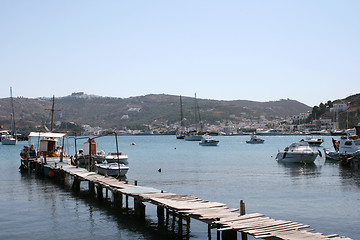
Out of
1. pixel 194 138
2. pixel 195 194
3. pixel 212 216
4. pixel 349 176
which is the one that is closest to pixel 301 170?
pixel 349 176

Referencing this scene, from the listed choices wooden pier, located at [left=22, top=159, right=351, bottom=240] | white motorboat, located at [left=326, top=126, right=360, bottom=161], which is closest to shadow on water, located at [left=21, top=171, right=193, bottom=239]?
wooden pier, located at [left=22, top=159, right=351, bottom=240]

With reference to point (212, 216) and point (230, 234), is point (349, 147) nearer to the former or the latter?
point (212, 216)

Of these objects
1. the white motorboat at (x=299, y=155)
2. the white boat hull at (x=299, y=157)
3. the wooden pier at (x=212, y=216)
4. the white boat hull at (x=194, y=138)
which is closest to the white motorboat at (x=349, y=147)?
the white motorboat at (x=299, y=155)

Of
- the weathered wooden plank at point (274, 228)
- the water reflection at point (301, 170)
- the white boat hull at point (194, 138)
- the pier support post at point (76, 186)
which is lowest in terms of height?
the water reflection at point (301, 170)

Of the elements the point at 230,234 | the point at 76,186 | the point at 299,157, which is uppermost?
the point at 299,157

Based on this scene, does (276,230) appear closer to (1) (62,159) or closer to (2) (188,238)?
(2) (188,238)

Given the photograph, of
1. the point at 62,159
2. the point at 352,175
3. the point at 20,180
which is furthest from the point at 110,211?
the point at 352,175

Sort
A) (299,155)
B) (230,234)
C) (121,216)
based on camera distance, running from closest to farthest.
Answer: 1. (230,234)
2. (121,216)
3. (299,155)

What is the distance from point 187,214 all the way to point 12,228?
11.2 metres

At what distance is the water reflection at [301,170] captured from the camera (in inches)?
2055

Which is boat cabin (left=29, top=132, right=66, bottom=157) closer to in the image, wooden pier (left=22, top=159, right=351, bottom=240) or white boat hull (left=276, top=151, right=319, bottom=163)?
wooden pier (left=22, top=159, right=351, bottom=240)

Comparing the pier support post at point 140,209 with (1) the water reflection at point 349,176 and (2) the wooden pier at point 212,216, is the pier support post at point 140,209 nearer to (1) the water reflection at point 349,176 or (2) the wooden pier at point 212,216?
(2) the wooden pier at point 212,216

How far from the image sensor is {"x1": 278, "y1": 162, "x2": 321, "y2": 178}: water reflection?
52.2 m

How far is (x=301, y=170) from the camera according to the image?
Answer: 188 ft
